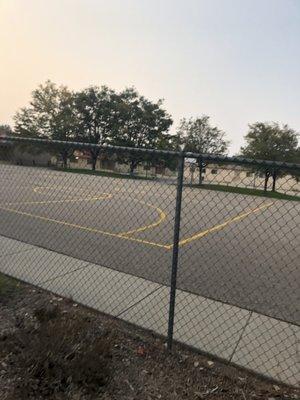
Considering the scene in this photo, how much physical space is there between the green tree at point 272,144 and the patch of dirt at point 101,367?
41.2 m

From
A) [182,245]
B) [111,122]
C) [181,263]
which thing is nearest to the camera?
[181,263]

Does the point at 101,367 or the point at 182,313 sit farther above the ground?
the point at 101,367

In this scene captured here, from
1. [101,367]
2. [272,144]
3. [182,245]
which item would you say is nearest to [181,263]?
[182,245]

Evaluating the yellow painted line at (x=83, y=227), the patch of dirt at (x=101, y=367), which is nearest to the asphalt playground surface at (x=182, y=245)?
the yellow painted line at (x=83, y=227)

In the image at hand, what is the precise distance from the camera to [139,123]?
56.2 meters

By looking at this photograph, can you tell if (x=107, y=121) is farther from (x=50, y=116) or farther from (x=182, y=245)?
(x=182, y=245)

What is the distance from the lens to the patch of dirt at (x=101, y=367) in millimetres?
2740

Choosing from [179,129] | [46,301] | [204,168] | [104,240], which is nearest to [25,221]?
[104,240]

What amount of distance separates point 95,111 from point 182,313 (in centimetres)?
5452

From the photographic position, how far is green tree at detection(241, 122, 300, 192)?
43500mm

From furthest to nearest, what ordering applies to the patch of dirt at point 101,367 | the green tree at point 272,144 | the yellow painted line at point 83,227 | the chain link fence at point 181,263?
the green tree at point 272,144
the yellow painted line at point 83,227
the chain link fence at point 181,263
the patch of dirt at point 101,367

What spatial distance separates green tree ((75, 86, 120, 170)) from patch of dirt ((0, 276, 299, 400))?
53.5m

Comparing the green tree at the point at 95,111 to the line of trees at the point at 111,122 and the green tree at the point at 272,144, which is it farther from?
the green tree at the point at 272,144

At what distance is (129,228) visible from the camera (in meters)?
10.2
